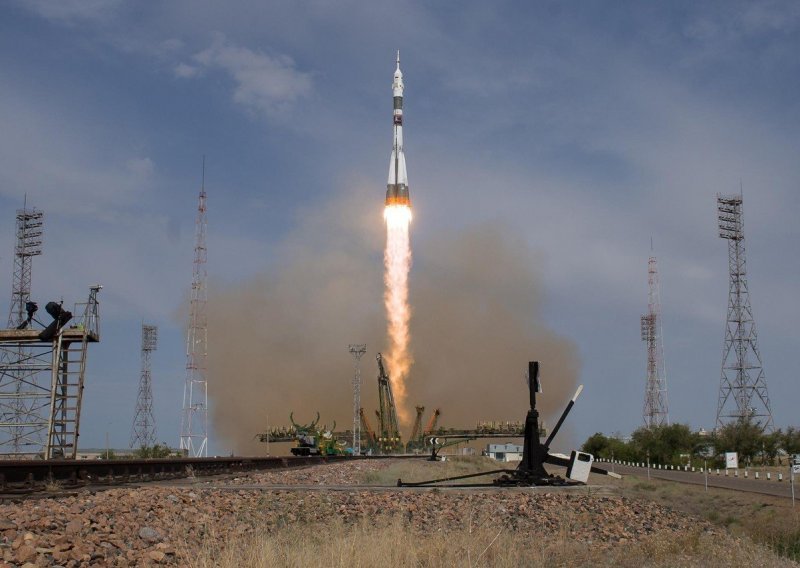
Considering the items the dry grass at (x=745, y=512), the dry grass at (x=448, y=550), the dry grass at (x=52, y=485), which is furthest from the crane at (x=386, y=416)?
the dry grass at (x=448, y=550)

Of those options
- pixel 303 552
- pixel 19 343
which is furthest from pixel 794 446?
pixel 303 552

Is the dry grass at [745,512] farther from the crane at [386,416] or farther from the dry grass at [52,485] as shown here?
the crane at [386,416]

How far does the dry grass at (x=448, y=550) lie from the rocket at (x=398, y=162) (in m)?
51.6

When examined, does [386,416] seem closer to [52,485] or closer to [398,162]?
[398,162]

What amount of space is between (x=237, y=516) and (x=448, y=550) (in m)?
4.42

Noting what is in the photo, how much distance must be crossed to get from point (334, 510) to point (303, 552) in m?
5.04

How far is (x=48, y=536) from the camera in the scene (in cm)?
1000

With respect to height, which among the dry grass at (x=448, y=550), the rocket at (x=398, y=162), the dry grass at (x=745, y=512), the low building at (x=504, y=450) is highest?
the rocket at (x=398, y=162)

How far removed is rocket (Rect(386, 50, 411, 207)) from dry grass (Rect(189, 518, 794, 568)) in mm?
51570

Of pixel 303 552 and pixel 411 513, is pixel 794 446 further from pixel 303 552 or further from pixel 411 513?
pixel 303 552

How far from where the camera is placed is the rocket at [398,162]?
6456 centimetres

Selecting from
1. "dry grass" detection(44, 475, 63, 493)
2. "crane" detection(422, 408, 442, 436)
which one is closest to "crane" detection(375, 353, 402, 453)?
"crane" detection(422, 408, 442, 436)

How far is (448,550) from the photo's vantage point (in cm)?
1049

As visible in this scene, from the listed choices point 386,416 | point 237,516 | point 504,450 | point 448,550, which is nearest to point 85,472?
point 237,516
